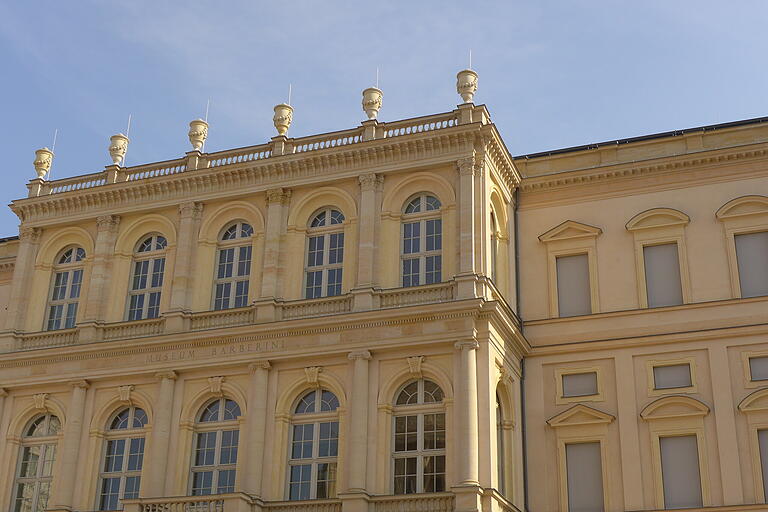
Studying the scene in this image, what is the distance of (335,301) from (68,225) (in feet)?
33.3

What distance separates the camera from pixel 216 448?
29.8 m

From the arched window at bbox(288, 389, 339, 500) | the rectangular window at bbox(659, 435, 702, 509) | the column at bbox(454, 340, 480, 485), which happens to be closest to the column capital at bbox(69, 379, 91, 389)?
the arched window at bbox(288, 389, 339, 500)

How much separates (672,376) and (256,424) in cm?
1143

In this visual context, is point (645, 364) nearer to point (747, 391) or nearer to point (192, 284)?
point (747, 391)

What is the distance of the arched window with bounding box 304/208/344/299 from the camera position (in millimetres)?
30844

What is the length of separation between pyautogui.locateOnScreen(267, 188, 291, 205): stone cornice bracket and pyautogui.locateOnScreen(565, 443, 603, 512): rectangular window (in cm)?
1084

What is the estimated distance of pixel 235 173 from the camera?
107 ft

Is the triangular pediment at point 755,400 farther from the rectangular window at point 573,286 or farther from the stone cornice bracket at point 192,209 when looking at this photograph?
the stone cornice bracket at point 192,209

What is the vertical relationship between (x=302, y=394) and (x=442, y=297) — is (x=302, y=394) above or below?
below

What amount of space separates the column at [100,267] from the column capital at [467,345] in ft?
37.7

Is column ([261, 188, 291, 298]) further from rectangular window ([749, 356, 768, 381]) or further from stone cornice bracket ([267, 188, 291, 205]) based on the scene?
rectangular window ([749, 356, 768, 381])

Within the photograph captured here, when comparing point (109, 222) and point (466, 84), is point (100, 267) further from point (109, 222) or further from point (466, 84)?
point (466, 84)

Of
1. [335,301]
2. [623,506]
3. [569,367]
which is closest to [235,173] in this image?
[335,301]

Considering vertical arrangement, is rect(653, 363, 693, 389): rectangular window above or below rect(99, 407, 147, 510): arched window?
above
